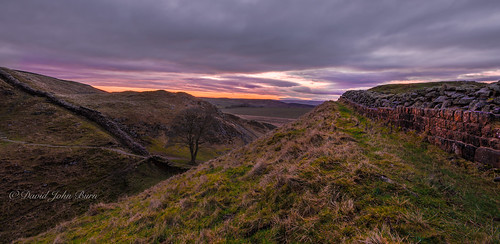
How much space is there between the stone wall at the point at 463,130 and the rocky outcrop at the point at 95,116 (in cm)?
3460

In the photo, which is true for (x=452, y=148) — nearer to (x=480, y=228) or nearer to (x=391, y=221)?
(x=480, y=228)

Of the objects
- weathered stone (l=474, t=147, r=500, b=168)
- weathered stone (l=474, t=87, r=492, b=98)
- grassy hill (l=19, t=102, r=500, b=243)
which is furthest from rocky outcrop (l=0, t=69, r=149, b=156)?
weathered stone (l=474, t=87, r=492, b=98)

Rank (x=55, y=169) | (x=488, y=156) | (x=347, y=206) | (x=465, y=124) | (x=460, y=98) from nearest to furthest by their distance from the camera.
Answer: (x=347, y=206) < (x=488, y=156) < (x=465, y=124) < (x=460, y=98) < (x=55, y=169)

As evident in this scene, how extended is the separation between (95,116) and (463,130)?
164 feet

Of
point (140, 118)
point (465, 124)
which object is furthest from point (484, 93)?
point (140, 118)

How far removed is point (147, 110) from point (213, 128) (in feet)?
60.5

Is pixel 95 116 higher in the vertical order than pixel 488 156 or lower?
lower

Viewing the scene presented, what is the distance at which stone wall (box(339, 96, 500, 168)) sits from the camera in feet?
18.5

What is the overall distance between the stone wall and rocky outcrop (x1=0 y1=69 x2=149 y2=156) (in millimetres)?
34601

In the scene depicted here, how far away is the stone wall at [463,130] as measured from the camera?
5.64 meters

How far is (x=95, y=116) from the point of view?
39812 mm

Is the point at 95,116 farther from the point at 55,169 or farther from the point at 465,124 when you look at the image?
the point at 465,124

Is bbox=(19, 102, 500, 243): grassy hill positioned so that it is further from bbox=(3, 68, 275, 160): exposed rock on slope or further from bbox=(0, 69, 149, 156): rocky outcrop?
bbox=(3, 68, 275, 160): exposed rock on slope

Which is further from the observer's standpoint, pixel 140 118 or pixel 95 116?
pixel 140 118
